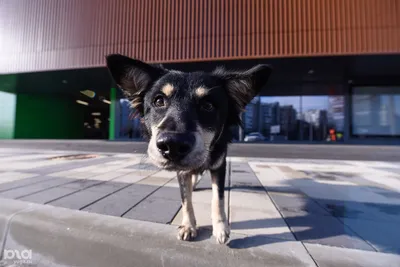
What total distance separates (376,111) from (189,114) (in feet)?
49.5

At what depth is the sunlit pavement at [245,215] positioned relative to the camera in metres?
1.64

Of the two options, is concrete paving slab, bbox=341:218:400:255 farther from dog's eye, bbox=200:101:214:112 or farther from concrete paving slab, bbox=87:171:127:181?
concrete paving slab, bbox=87:171:127:181

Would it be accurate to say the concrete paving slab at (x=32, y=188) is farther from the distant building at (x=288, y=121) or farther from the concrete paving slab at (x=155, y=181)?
the distant building at (x=288, y=121)

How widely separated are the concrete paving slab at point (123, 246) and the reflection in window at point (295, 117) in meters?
11.3

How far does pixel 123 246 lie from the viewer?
71.3 inches

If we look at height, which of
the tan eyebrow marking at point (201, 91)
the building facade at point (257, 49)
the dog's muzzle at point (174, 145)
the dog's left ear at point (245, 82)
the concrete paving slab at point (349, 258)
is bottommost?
the concrete paving slab at point (349, 258)

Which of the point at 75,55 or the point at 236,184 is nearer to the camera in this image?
the point at 236,184

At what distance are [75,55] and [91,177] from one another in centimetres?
952

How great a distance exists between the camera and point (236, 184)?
3684 mm

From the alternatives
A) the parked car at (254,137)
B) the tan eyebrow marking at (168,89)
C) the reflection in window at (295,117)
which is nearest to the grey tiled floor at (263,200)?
the tan eyebrow marking at (168,89)

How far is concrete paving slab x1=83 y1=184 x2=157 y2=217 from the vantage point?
2.44m

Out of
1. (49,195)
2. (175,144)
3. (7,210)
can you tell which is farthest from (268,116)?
(7,210)

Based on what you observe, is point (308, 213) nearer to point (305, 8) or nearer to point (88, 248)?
point (88, 248)

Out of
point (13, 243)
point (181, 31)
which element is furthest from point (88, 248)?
point (181, 31)
